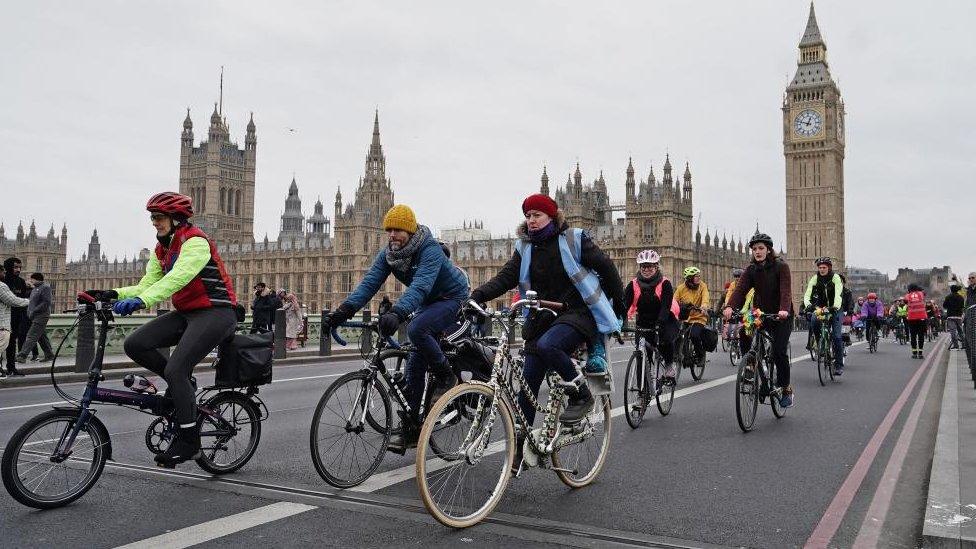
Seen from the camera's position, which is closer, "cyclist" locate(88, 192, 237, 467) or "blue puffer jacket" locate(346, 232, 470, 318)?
"cyclist" locate(88, 192, 237, 467)

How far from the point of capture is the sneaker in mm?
4801

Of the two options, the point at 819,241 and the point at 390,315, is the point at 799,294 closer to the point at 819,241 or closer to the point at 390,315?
the point at 819,241

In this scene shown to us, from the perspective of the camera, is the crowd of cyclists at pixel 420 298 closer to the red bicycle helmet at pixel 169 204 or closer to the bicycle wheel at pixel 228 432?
the red bicycle helmet at pixel 169 204

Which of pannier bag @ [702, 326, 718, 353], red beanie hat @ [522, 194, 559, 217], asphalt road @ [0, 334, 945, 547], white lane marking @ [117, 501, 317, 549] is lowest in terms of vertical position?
asphalt road @ [0, 334, 945, 547]

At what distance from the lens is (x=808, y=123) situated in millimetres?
91812

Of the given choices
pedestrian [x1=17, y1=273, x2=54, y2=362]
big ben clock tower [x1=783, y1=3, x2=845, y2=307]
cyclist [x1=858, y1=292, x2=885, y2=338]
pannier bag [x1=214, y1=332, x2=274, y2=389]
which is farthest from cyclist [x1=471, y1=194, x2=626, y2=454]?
big ben clock tower [x1=783, y1=3, x2=845, y2=307]

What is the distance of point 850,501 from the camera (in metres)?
4.75

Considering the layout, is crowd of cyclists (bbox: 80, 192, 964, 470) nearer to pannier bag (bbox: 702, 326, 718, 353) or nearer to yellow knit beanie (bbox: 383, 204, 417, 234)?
yellow knit beanie (bbox: 383, 204, 417, 234)

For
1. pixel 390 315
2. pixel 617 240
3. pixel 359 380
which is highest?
pixel 617 240

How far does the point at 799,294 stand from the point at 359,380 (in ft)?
307

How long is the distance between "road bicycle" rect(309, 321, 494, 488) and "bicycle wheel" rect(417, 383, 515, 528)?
0.76 meters

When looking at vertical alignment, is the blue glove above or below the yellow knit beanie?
below

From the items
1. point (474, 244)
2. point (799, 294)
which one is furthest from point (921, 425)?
point (799, 294)

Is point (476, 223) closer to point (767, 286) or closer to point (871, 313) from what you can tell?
point (871, 313)
